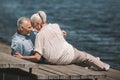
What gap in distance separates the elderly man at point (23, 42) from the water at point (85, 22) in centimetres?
719

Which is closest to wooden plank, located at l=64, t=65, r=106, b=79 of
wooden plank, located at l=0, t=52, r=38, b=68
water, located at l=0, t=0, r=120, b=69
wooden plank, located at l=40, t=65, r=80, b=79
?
wooden plank, located at l=40, t=65, r=80, b=79

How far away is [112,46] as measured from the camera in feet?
76.1

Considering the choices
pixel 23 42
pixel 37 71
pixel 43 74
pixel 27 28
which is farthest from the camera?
pixel 23 42

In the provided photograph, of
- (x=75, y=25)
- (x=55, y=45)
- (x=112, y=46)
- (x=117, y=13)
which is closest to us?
(x=55, y=45)

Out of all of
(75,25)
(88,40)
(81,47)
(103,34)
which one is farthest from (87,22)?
(81,47)

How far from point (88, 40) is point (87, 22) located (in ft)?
22.0

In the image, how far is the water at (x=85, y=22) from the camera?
22.5 meters

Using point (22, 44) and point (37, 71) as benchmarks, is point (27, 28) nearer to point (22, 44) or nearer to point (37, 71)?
point (22, 44)

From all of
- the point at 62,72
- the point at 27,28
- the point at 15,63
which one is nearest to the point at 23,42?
the point at 27,28

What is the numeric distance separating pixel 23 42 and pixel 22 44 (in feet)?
0.15

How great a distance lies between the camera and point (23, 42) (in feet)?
38.5

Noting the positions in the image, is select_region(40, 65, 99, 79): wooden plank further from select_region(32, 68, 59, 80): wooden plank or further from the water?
the water

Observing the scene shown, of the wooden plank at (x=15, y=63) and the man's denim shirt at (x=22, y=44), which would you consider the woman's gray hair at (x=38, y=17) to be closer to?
the man's denim shirt at (x=22, y=44)

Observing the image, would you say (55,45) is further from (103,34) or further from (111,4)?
(111,4)
